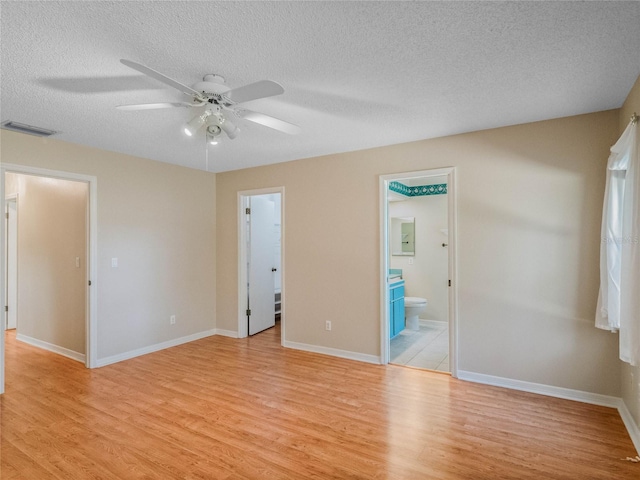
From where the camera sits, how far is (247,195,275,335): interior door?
504cm

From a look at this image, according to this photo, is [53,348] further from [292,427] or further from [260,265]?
[292,427]

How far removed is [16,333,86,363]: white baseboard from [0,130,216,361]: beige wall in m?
0.42

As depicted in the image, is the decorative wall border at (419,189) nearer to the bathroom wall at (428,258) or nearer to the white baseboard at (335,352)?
the bathroom wall at (428,258)

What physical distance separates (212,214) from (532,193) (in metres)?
4.07

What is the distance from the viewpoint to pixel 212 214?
16.9ft

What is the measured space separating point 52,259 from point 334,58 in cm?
440

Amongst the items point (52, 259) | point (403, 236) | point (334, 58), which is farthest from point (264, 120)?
point (403, 236)

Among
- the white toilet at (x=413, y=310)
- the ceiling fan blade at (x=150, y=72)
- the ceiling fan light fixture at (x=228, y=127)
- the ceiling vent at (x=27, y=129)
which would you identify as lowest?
the white toilet at (x=413, y=310)

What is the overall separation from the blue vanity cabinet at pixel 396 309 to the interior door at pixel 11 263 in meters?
5.52

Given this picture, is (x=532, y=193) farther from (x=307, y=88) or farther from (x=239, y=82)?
(x=239, y=82)

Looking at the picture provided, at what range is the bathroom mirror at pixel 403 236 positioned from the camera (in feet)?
Answer: 19.9

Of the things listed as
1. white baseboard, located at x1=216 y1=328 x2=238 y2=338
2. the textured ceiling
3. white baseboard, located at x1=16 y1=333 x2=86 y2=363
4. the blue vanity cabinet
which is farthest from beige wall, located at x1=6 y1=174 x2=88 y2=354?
the blue vanity cabinet

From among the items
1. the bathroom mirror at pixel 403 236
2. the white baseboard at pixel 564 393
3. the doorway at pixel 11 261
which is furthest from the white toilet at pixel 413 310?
the doorway at pixel 11 261

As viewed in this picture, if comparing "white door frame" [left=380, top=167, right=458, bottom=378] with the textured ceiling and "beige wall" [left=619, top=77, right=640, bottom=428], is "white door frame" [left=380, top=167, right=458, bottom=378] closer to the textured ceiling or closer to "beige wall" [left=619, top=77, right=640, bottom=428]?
the textured ceiling
